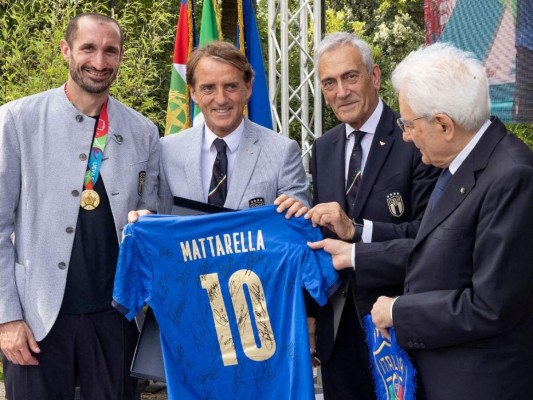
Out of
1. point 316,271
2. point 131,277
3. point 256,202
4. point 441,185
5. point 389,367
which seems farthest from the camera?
point 256,202

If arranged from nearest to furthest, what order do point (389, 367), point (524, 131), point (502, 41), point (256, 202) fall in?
point (389, 367) → point (256, 202) → point (502, 41) → point (524, 131)

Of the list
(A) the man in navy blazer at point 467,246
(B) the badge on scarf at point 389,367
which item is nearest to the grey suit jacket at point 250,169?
(B) the badge on scarf at point 389,367

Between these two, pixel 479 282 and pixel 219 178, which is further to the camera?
pixel 219 178

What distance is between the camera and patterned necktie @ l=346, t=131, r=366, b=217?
10.2ft

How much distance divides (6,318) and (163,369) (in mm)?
658

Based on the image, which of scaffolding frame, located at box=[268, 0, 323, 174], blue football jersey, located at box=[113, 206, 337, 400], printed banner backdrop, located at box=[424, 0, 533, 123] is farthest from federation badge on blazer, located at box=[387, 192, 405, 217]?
scaffolding frame, located at box=[268, 0, 323, 174]

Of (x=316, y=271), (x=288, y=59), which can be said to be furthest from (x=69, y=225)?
(x=288, y=59)

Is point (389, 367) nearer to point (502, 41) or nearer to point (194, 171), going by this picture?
point (194, 171)

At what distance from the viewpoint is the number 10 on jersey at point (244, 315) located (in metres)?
3.01

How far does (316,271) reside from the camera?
9.50 ft

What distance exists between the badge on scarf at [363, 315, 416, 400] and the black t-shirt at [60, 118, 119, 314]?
1075mm

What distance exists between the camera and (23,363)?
300cm

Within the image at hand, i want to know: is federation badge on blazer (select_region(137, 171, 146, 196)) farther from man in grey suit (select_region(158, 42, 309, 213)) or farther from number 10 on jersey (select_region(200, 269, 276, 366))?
number 10 on jersey (select_region(200, 269, 276, 366))

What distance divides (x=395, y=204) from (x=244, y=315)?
76 cm
